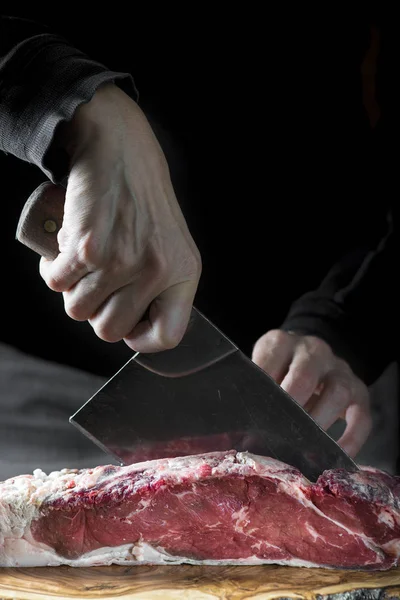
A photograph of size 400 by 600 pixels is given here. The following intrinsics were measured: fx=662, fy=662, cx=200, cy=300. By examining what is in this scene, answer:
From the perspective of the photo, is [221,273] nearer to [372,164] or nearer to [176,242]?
[372,164]

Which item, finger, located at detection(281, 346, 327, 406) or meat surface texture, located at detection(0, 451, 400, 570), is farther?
finger, located at detection(281, 346, 327, 406)

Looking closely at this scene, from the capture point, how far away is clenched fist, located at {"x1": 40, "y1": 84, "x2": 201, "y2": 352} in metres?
1.01

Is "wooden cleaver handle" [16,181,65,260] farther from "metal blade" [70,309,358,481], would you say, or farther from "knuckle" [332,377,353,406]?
"knuckle" [332,377,353,406]

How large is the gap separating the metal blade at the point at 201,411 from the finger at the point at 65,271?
0.18 m

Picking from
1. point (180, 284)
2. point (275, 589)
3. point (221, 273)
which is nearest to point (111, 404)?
point (180, 284)

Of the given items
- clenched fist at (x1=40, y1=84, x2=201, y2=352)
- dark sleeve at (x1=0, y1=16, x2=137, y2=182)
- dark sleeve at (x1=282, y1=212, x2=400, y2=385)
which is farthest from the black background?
clenched fist at (x1=40, y1=84, x2=201, y2=352)

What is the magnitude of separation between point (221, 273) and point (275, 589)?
1.09 m

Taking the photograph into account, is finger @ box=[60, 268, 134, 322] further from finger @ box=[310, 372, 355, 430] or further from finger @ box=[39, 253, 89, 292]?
finger @ box=[310, 372, 355, 430]

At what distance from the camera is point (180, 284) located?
1.08m

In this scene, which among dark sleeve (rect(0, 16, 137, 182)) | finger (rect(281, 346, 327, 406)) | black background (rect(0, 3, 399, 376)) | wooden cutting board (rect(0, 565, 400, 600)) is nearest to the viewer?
wooden cutting board (rect(0, 565, 400, 600))

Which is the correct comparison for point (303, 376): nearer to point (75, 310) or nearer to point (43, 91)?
point (75, 310)

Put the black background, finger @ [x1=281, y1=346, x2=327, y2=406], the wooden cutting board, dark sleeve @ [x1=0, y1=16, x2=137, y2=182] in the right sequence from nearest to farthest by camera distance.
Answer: the wooden cutting board
dark sleeve @ [x1=0, y1=16, x2=137, y2=182]
finger @ [x1=281, y1=346, x2=327, y2=406]
the black background

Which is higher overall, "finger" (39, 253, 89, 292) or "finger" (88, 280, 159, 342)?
"finger" (39, 253, 89, 292)

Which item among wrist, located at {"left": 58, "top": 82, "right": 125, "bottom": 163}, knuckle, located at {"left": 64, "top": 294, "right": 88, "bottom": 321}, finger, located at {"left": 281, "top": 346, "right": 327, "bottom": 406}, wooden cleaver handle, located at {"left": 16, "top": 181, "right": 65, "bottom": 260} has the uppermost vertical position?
wrist, located at {"left": 58, "top": 82, "right": 125, "bottom": 163}
